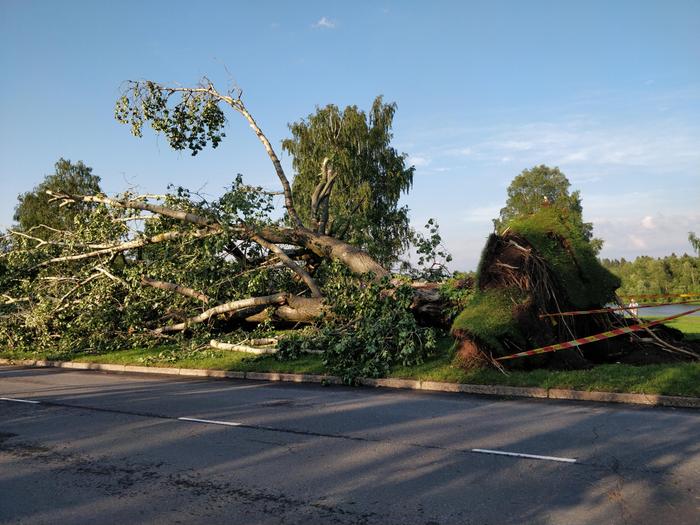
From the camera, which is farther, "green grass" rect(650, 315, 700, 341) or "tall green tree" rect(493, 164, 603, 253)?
"tall green tree" rect(493, 164, 603, 253)

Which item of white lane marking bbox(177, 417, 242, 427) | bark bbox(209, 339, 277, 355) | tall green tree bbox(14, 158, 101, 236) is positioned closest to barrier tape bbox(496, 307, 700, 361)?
white lane marking bbox(177, 417, 242, 427)

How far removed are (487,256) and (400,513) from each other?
766 cm

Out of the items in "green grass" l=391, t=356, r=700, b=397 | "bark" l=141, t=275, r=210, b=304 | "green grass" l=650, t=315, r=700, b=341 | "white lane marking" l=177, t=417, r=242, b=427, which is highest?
"bark" l=141, t=275, r=210, b=304

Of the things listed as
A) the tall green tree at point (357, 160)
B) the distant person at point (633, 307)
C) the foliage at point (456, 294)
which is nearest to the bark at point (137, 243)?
the foliage at point (456, 294)

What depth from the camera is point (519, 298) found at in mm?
10844

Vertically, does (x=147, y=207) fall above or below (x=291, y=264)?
above

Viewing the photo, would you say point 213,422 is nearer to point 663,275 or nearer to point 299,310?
point 299,310

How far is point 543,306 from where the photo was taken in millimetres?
10953

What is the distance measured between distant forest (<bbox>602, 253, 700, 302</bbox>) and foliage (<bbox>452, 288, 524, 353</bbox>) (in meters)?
55.3

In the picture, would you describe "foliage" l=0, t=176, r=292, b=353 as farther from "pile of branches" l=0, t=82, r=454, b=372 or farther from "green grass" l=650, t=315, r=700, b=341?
"green grass" l=650, t=315, r=700, b=341

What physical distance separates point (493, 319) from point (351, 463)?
5442 mm

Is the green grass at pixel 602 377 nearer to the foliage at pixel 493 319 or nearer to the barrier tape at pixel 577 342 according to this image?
the barrier tape at pixel 577 342

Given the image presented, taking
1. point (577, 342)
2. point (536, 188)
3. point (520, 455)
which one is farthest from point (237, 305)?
point (536, 188)

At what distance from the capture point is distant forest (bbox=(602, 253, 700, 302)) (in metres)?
65.0
